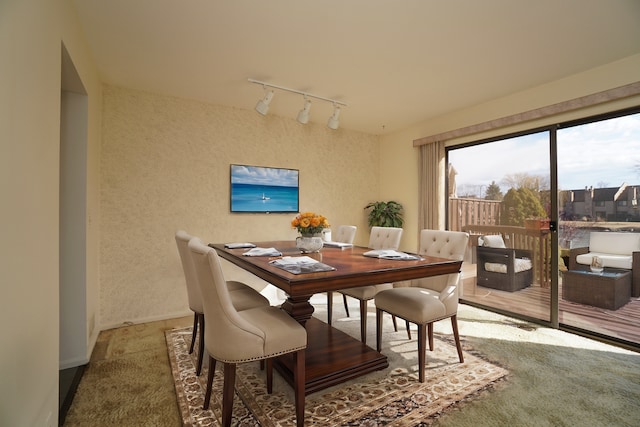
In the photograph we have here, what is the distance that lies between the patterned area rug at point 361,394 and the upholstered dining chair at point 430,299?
0.15 metres

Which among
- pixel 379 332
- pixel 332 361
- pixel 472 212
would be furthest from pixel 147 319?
pixel 472 212

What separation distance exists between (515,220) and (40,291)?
417 cm

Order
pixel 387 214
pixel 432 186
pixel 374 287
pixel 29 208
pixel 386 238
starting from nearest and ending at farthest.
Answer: pixel 29 208 → pixel 374 287 → pixel 386 238 → pixel 432 186 → pixel 387 214

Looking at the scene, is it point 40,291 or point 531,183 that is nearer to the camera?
point 40,291

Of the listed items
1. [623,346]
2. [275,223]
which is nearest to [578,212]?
[623,346]

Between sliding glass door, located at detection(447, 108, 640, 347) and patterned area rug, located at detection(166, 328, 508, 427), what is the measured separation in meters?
1.47

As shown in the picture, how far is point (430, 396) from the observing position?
1877mm

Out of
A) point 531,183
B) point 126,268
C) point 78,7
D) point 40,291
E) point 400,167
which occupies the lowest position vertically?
point 126,268

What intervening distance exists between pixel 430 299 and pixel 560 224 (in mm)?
2031

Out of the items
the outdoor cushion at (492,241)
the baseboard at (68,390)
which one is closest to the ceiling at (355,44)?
the outdoor cushion at (492,241)

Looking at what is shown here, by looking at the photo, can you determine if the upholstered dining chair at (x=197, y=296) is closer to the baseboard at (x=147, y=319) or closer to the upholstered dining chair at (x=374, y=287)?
the upholstered dining chair at (x=374, y=287)

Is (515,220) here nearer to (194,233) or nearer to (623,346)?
(623,346)

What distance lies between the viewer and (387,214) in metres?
4.70

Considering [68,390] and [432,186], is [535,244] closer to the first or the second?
[432,186]
